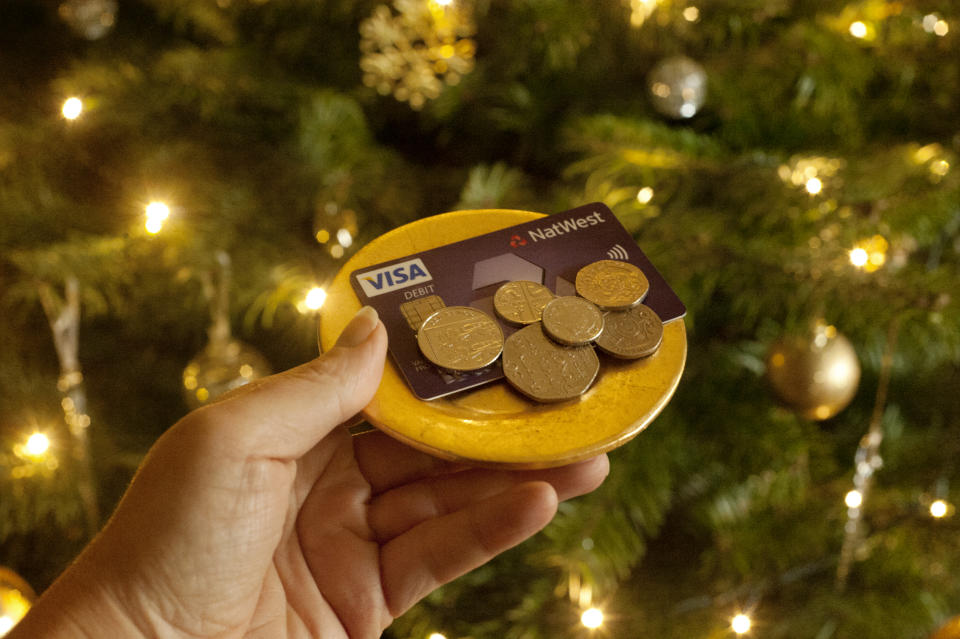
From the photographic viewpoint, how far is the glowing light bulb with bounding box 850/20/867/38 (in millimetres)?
938

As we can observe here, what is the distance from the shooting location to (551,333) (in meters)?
0.61

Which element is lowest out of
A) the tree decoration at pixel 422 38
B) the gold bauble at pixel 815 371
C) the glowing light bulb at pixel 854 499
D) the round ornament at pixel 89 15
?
the glowing light bulb at pixel 854 499

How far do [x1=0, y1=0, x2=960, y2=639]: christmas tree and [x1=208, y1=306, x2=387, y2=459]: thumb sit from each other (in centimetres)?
22

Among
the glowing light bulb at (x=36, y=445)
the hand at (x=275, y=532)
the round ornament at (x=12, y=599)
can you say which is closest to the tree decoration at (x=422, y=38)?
the hand at (x=275, y=532)

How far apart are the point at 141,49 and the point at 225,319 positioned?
2.08 ft

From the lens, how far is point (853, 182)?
0.81m

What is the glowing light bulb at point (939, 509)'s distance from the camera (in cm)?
85

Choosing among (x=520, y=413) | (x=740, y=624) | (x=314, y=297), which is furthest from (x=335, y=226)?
(x=740, y=624)

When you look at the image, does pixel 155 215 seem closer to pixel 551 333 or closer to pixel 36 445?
pixel 36 445

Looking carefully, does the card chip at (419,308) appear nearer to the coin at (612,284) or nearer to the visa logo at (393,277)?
the visa logo at (393,277)

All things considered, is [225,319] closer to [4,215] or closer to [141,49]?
[4,215]

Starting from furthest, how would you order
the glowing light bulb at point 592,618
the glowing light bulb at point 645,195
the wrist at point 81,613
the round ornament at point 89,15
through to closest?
1. the round ornament at point 89,15
2. the glowing light bulb at point 645,195
3. the glowing light bulb at point 592,618
4. the wrist at point 81,613

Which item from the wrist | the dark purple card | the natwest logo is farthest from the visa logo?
the wrist

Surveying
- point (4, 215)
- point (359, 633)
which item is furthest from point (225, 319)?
point (359, 633)
